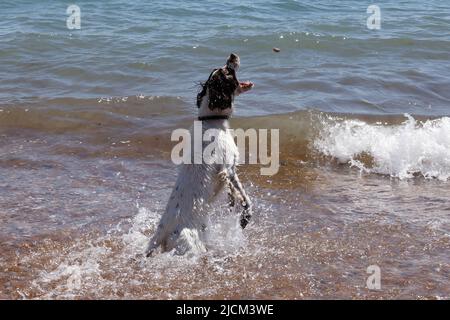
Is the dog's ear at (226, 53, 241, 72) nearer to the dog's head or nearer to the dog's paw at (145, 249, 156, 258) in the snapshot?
the dog's head

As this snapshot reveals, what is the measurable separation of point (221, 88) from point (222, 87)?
0.01 m

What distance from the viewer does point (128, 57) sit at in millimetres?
15188

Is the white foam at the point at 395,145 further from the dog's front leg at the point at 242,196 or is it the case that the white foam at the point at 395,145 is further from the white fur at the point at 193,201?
the white fur at the point at 193,201

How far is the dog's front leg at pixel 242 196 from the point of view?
20.0 ft

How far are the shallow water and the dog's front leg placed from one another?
0.66ft

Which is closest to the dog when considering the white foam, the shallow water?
the shallow water

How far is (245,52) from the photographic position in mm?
15961

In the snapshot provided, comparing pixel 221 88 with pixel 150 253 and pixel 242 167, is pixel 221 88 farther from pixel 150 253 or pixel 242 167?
pixel 242 167

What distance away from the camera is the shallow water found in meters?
5.82

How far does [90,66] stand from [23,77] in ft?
5.00

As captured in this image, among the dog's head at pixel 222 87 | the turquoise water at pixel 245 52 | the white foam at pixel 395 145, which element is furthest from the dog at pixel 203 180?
the turquoise water at pixel 245 52

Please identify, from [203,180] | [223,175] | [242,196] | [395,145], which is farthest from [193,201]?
[395,145]

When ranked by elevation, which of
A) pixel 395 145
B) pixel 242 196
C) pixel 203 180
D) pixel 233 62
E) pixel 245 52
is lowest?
pixel 395 145

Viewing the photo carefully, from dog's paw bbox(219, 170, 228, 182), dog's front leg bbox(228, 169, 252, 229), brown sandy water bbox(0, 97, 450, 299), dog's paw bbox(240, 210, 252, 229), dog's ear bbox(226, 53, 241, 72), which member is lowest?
brown sandy water bbox(0, 97, 450, 299)
